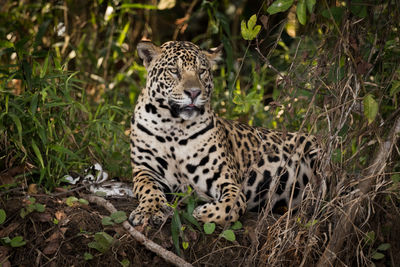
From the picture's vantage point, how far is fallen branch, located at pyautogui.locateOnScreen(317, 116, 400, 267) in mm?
4266

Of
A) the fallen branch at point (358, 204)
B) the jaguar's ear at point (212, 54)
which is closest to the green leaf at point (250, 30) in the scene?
the fallen branch at point (358, 204)

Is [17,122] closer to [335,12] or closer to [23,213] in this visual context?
[23,213]

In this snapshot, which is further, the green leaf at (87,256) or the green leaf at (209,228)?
the green leaf at (209,228)

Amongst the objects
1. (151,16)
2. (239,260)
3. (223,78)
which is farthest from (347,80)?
(151,16)

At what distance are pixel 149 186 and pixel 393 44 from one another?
2.42 metres

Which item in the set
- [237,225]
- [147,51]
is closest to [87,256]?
[237,225]

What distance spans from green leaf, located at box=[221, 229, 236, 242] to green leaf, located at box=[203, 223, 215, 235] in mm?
105

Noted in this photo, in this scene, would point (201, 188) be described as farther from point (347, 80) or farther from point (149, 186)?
point (347, 80)

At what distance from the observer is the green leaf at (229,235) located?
482 centimetres

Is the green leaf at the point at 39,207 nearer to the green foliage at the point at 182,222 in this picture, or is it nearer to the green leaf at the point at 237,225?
the green foliage at the point at 182,222

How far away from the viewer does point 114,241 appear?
4.73 m

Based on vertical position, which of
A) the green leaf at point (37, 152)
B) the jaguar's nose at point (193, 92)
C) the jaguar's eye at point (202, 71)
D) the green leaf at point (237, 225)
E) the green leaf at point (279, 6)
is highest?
the green leaf at point (279, 6)

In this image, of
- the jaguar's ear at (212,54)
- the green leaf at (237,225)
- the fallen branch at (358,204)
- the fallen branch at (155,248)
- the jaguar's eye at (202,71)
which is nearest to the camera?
the fallen branch at (358,204)

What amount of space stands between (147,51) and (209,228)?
6.49ft
